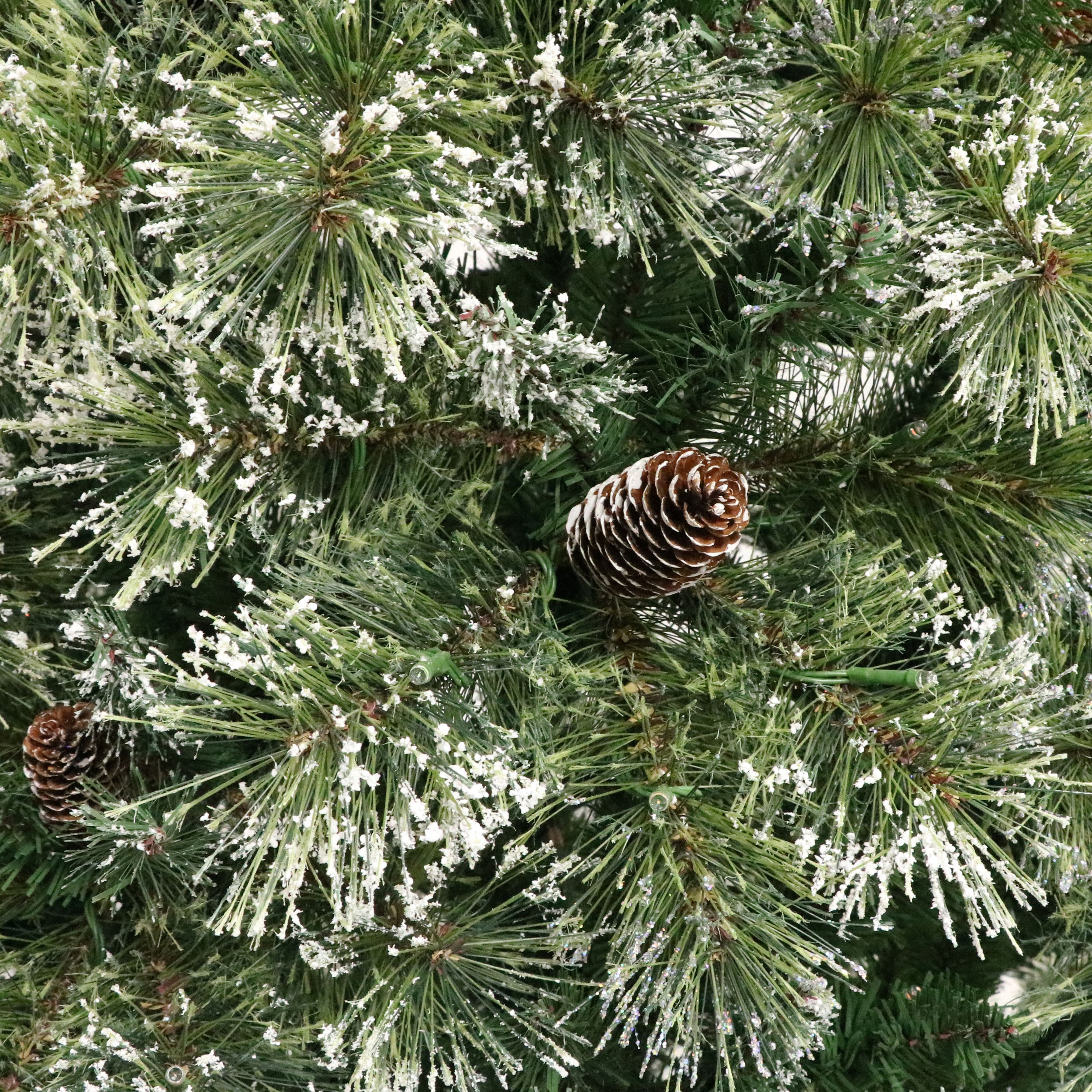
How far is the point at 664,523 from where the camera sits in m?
0.44

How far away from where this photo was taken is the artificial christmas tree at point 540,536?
41cm

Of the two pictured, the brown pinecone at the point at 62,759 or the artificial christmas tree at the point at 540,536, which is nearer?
the artificial christmas tree at the point at 540,536

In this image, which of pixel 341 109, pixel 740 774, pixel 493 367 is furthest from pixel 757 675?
pixel 341 109

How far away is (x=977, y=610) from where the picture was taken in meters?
0.54

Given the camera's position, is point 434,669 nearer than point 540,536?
Yes

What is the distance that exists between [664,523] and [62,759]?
31 centimetres

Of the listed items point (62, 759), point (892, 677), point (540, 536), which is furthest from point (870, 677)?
point (62, 759)

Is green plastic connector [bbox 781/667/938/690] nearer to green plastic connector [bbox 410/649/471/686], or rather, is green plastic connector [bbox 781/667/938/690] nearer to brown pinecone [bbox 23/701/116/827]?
green plastic connector [bbox 410/649/471/686]

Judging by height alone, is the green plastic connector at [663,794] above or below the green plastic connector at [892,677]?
below

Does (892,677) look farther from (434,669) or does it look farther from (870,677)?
(434,669)

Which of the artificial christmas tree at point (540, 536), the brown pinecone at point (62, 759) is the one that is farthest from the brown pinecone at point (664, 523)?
the brown pinecone at point (62, 759)

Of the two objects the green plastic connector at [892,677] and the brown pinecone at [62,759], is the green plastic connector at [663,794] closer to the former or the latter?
the green plastic connector at [892,677]

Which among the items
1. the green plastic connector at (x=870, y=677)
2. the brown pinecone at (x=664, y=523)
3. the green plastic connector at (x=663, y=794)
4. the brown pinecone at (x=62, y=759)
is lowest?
the brown pinecone at (x=62, y=759)

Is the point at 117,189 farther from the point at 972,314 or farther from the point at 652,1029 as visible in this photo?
the point at 652,1029
